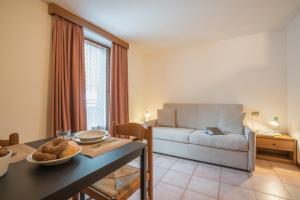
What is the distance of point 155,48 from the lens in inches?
146

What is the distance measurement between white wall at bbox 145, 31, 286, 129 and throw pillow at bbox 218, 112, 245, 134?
1.62 feet

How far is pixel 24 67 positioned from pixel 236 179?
2954 millimetres

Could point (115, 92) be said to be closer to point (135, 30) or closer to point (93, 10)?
point (135, 30)

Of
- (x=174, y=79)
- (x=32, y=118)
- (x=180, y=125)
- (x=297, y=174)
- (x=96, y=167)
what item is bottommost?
(x=297, y=174)

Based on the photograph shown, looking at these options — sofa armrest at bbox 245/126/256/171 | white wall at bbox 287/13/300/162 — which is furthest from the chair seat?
white wall at bbox 287/13/300/162

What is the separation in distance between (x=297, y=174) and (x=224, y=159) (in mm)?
938

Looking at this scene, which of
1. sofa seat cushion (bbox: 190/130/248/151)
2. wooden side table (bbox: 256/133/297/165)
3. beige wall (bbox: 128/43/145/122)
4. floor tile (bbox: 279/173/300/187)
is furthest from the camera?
beige wall (bbox: 128/43/145/122)

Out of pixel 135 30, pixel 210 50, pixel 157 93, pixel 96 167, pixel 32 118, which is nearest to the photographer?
pixel 96 167

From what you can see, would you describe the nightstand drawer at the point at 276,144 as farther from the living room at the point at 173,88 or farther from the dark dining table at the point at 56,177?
the dark dining table at the point at 56,177

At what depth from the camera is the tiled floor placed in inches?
67.2

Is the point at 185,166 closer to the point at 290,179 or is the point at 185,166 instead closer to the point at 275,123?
the point at 290,179

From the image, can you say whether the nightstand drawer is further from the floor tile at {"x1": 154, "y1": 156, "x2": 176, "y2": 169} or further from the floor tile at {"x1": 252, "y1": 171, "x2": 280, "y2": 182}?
the floor tile at {"x1": 154, "y1": 156, "x2": 176, "y2": 169}

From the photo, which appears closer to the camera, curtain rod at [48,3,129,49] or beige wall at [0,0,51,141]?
beige wall at [0,0,51,141]

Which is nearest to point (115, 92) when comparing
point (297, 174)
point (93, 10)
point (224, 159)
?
point (93, 10)
